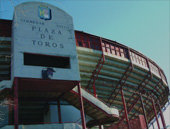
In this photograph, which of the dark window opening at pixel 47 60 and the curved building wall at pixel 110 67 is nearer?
the dark window opening at pixel 47 60

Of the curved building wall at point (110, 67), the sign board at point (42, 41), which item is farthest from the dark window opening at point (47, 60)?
the curved building wall at point (110, 67)

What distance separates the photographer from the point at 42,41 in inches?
1080

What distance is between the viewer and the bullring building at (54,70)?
26.2m

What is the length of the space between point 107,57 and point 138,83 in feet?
41.8

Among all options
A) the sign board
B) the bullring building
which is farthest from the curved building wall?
the sign board

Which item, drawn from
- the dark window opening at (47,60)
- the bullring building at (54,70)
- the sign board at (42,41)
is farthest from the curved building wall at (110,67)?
the sign board at (42,41)

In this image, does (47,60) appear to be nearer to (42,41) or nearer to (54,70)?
(42,41)

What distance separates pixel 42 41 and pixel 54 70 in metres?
3.75

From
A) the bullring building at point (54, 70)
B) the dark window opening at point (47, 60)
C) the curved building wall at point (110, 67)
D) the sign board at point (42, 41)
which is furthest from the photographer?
the curved building wall at point (110, 67)

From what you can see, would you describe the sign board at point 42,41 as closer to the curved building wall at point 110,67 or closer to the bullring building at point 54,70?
the bullring building at point 54,70

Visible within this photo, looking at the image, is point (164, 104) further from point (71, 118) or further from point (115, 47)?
point (71, 118)

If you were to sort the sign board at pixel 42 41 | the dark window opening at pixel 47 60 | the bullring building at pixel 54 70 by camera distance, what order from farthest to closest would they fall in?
the dark window opening at pixel 47 60, the bullring building at pixel 54 70, the sign board at pixel 42 41

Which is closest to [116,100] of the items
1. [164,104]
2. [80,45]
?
[80,45]

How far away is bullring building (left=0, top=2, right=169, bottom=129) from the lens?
26.2 metres
